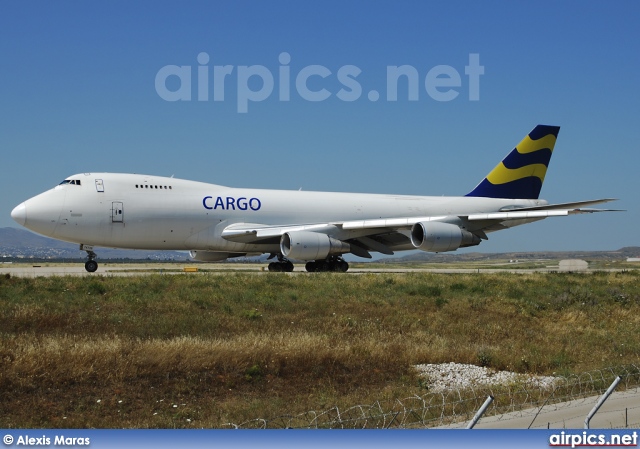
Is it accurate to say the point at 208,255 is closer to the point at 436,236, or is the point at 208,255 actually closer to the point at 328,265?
the point at 328,265

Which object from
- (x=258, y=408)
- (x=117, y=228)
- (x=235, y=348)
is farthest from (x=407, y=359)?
(x=117, y=228)

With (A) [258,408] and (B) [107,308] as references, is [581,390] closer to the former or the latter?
(A) [258,408]

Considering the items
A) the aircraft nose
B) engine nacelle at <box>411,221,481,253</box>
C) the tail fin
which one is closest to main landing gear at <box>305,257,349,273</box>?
engine nacelle at <box>411,221,481,253</box>

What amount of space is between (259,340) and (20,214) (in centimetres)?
1722

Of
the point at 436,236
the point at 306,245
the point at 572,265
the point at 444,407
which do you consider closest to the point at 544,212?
the point at 436,236

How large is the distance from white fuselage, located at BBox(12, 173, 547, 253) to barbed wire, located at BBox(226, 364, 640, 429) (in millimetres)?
20728

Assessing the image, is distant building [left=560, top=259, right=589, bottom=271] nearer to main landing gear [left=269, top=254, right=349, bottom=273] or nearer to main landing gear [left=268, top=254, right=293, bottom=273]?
main landing gear [left=269, top=254, right=349, bottom=273]

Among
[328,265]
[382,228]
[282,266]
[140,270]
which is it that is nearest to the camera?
[382,228]

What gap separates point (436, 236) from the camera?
35.9m

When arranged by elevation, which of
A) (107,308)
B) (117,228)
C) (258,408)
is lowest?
(258,408)

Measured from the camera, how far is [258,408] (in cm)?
1402

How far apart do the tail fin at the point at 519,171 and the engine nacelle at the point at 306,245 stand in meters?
13.4

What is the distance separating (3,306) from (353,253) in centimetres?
2003

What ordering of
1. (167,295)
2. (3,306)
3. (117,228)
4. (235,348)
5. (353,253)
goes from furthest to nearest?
(353,253)
(117,228)
(167,295)
(3,306)
(235,348)
